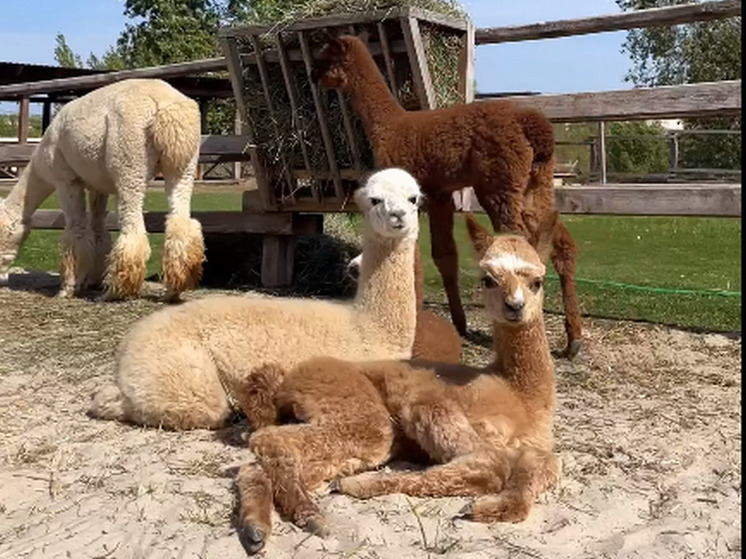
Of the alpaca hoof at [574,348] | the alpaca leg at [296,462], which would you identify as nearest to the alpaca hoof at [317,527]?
the alpaca leg at [296,462]

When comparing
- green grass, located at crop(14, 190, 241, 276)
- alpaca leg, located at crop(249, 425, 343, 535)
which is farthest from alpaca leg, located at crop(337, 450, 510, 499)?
green grass, located at crop(14, 190, 241, 276)

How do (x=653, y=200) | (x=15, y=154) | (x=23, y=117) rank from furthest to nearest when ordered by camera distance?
(x=23, y=117), (x=15, y=154), (x=653, y=200)

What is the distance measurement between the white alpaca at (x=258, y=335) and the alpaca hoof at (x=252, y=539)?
1.20 m

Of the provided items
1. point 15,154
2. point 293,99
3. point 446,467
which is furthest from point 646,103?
point 15,154

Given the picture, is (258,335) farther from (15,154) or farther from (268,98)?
(15,154)

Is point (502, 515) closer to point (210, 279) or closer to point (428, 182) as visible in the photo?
point (428, 182)

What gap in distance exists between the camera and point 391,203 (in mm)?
4414

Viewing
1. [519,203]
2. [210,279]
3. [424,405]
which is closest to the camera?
[424,405]

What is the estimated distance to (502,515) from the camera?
3.39 metres

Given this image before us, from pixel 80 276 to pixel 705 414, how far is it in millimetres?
5599

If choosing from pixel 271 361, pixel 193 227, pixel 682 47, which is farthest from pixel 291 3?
pixel 682 47

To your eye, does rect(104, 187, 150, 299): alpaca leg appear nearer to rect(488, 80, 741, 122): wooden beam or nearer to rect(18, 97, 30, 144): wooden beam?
rect(488, 80, 741, 122): wooden beam

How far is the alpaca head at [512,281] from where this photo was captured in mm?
3750

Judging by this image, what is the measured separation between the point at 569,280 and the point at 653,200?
152 centimetres
